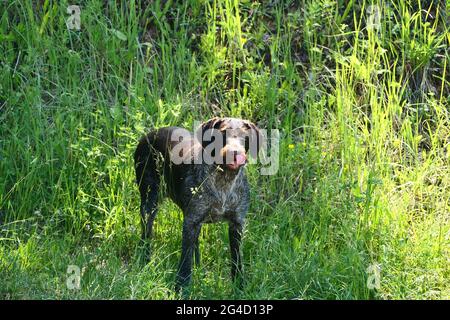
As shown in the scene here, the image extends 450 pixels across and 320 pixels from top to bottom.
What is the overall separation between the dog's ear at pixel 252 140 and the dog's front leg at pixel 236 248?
0.55m

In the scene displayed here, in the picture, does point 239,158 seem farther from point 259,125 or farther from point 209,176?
point 259,125

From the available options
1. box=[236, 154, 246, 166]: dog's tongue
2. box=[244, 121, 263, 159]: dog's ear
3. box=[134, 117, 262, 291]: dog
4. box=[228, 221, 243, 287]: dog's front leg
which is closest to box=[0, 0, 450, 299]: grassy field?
box=[228, 221, 243, 287]: dog's front leg

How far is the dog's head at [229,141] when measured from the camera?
20.5ft

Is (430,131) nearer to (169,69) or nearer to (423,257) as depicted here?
(423,257)

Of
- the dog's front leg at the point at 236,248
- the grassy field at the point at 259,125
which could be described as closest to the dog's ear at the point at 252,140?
the dog's front leg at the point at 236,248

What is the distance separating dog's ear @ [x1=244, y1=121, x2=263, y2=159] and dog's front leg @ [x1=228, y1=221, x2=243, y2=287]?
1.82ft

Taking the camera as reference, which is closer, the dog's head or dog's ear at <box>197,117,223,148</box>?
the dog's head

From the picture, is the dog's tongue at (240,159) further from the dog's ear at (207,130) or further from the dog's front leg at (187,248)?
the dog's front leg at (187,248)

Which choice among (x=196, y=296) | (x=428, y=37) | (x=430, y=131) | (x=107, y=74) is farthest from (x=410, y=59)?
(x=196, y=296)

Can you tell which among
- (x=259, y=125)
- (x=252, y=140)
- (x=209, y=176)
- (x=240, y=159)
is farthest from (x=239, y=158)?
(x=259, y=125)

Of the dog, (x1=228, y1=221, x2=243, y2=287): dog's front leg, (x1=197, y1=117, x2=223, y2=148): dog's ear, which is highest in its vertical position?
(x1=197, y1=117, x2=223, y2=148): dog's ear

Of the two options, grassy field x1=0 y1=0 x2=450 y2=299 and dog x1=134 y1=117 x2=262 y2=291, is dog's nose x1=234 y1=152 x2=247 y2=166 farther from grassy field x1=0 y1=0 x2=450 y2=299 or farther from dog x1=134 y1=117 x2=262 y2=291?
grassy field x1=0 y1=0 x2=450 y2=299

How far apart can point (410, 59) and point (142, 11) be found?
2736 millimetres

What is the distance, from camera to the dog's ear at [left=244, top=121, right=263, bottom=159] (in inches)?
257
